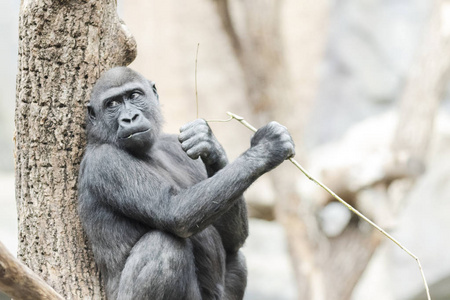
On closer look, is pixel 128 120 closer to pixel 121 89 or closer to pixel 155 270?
pixel 121 89

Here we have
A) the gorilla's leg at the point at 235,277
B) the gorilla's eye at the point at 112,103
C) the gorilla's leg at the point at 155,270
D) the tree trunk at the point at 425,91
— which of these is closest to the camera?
the gorilla's leg at the point at 155,270

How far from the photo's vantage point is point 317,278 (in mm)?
6914

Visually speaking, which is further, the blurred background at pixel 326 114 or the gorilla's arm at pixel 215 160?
the blurred background at pixel 326 114

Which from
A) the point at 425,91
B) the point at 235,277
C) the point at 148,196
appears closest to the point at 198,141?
the point at 148,196

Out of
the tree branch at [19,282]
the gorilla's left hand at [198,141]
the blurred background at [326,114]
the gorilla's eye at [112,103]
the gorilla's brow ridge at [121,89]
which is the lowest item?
the blurred background at [326,114]

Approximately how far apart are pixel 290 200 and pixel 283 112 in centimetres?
100

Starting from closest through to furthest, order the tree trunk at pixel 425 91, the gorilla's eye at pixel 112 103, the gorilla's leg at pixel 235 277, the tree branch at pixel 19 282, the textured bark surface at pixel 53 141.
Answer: the tree branch at pixel 19 282 < the textured bark surface at pixel 53 141 < the gorilla's eye at pixel 112 103 < the gorilla's leg at pixel 235 277 < the tree trunk at pixel 425 91

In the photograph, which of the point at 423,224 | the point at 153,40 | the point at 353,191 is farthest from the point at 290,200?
the point at 153,40

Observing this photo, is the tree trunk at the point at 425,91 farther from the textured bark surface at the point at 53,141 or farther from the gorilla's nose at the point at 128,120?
the textured bark surface at the point at 53,141

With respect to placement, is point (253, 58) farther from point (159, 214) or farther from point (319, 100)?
point (319, 100)

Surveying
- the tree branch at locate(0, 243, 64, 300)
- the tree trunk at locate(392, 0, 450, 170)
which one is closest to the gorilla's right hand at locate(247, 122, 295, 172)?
the tree branch at locate(0, 243, 64, 300)

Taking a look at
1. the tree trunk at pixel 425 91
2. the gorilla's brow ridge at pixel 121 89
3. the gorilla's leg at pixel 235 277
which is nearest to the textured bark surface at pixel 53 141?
the gorilla's brow ridge at pixel 121 89

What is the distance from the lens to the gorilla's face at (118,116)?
10.1 feet

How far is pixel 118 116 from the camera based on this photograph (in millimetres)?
3135
